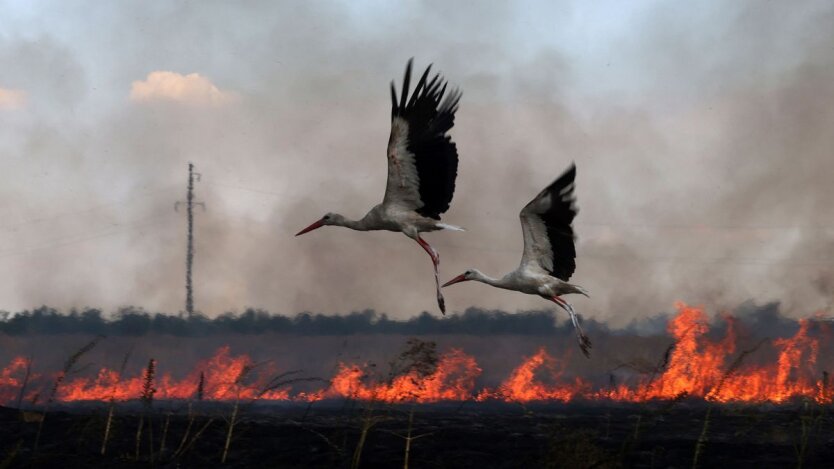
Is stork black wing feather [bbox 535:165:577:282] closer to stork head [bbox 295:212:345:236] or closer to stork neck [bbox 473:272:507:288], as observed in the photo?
stork neck [bbox 473:272:507:288]

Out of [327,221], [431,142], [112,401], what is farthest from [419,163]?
[112,401]

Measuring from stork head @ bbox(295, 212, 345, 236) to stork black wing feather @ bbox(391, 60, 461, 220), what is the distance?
2249 mm

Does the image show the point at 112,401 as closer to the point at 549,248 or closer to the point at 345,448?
the point at 345,448

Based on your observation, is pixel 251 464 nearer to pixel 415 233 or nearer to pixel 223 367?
pixel 415 233

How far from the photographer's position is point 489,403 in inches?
2266

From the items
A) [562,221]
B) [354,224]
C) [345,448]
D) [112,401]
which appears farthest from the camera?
[354,224]

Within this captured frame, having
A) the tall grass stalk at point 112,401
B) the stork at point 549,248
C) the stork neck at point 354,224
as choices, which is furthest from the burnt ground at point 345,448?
the stork neck at point 354,224

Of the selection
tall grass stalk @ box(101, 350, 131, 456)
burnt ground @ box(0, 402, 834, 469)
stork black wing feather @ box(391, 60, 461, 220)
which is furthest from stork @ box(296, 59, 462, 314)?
tall grass stalk @ box(101, 350, 131, 456)

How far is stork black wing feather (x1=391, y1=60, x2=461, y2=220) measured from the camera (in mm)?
15008

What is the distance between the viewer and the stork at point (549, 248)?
14180 mm

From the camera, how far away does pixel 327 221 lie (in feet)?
57.1

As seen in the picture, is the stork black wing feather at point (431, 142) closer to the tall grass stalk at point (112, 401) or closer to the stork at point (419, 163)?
the stork at point (419, 163)

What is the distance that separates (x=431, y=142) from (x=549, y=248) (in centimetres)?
239

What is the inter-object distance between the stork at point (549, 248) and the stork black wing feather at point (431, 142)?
140 cm
